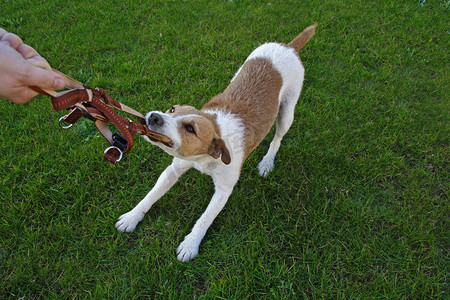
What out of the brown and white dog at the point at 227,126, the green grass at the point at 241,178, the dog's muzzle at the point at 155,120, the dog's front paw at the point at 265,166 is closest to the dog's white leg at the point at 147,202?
the brown and white dog at the point at 227,126

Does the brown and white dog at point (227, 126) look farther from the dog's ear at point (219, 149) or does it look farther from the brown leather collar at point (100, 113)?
the brown leather collar at point (100, 113)

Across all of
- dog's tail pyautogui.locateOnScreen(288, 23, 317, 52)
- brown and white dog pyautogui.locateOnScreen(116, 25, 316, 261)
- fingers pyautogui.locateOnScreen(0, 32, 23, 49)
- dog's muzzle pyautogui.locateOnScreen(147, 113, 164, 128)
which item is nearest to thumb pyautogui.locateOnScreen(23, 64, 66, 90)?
fingers pyautogui.locateOnScreen(0, 32, 23, 49)

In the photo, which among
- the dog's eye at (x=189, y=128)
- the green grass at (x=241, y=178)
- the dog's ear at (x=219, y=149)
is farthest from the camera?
the green grass at (x=241, y=178)

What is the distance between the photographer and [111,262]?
118 inches

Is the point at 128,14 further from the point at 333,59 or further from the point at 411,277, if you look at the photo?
the point at 411,277

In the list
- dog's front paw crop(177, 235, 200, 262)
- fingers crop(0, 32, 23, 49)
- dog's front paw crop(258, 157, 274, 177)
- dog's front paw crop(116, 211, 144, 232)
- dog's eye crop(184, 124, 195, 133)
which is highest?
fingers crop(0, 32, 23, 49)

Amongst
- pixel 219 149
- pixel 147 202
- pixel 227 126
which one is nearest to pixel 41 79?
pixel 219 149

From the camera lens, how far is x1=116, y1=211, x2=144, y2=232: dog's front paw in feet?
10.6

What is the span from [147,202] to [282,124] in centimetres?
200

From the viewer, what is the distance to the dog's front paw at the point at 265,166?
397cm

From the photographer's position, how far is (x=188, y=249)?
3.10 m

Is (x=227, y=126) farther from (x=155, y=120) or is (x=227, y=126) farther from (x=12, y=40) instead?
(x=12, y=40)

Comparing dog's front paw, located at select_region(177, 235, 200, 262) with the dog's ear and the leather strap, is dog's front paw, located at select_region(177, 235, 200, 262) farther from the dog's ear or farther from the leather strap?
the leather strap

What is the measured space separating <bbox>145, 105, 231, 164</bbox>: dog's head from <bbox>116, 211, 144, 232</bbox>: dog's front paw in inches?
45.2
